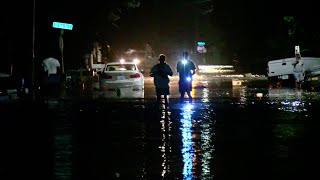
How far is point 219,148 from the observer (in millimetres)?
11602

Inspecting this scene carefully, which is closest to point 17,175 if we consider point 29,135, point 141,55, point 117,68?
point 29,135

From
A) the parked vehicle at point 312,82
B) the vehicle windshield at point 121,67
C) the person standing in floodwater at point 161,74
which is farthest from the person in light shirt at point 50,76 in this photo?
the person standing in floodwater at point 161,74

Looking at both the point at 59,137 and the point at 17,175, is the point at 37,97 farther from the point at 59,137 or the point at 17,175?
the point at 17,175

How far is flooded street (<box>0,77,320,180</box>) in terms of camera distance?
368 inches

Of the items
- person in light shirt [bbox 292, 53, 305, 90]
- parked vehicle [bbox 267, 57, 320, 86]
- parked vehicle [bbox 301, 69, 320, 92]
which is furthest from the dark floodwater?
parked vehicle [bbox 267, 57, 320, 86]

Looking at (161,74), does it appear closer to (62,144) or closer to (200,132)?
(200,132)

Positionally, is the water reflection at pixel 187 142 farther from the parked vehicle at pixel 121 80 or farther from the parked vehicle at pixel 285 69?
the parked vehicle at pixel 285 69

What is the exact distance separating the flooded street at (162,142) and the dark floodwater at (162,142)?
0.04ft

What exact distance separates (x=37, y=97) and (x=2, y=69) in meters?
14.8

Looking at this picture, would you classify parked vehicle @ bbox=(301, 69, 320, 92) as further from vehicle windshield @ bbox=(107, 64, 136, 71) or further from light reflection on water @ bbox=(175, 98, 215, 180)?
light reflection on water @ bbox=(175, 98, 215, 180)

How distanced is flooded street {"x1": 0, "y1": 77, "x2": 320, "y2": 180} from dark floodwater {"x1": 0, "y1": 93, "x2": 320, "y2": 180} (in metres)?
0.01

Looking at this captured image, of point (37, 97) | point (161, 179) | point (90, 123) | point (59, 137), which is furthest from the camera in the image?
point (37, 97)

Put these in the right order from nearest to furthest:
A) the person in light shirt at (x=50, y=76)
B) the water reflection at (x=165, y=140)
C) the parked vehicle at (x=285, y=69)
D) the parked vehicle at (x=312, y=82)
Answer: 1. the water reflection at (x=165, y=140)
2. the parked vehicle at (x=312, y=82)
3. the person in light shirt at (x=50, y=76)
4. the parked vehicle at (x=285, y=69)

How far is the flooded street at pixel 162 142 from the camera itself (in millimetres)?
9352
